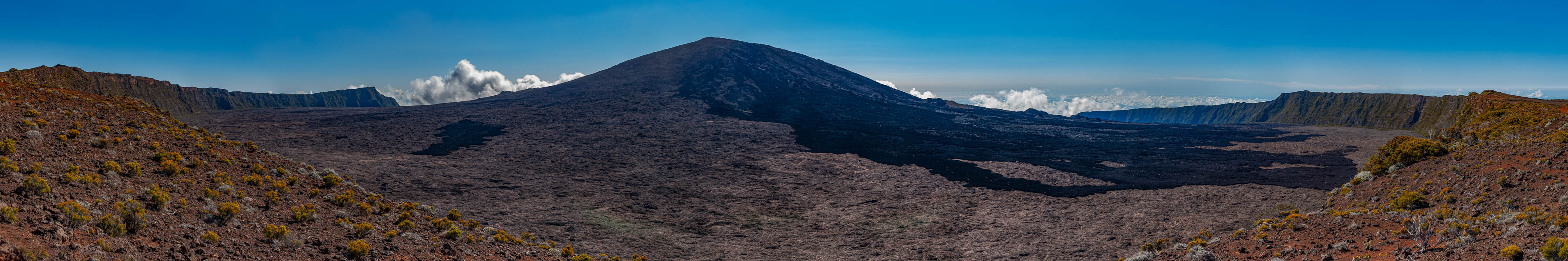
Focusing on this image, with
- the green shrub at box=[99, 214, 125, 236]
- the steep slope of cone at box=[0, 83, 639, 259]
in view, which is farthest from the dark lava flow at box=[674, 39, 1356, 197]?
the green shrub at box=[99, 214, 125, 236]

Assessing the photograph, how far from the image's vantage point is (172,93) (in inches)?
4535

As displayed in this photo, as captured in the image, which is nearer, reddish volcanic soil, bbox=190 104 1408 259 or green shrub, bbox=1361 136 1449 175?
reddish volcanic soil, bbox=190 104 1408 259

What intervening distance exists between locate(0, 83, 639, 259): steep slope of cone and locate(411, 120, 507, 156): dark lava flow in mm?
22163

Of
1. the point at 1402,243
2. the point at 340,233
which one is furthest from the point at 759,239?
the point at 1402,243

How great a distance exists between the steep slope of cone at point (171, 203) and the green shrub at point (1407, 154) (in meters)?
33.4

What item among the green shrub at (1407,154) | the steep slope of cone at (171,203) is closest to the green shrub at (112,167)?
the steep slope of cone at (171,203)

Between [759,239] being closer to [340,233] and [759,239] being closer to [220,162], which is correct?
[340,233]

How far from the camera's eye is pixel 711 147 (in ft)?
170

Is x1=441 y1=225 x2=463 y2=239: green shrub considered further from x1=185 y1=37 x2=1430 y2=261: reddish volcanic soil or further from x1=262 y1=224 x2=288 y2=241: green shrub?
x1=185 y1=37 x2=1430 y2=261: reddish volcanic soil

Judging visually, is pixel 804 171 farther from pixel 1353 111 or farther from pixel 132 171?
pixel 1353 111

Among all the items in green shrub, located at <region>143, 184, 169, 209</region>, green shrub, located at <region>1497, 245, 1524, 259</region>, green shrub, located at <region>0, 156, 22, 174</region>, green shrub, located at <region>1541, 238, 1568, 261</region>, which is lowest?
green shrub, located at <region>1497, 245, 1524, 259</region>

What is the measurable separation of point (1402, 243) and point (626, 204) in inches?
1104

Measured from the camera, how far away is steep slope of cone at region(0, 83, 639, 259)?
34.1 ft

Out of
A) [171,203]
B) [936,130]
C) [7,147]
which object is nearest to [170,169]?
[7,147]
